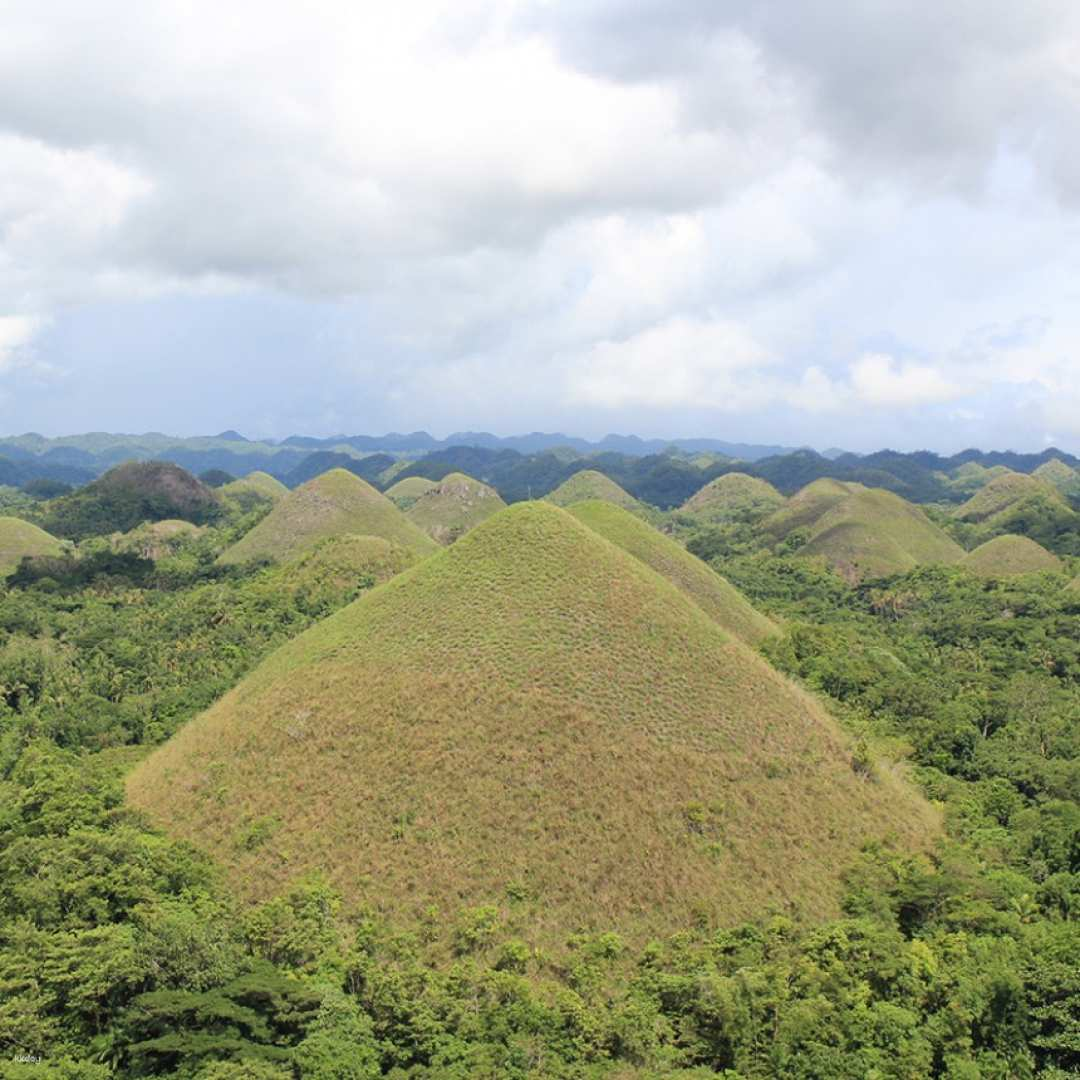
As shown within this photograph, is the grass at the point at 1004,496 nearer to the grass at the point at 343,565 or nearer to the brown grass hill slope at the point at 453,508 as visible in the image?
the brown grass hill slope at the point at 453,508

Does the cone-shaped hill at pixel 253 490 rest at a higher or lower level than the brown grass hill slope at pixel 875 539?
higher

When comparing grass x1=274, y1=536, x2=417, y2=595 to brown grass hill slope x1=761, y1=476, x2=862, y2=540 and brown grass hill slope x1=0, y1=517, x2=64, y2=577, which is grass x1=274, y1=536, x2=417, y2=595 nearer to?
brown grass hill slope x1=0, y1=517, x2=64, y2=577

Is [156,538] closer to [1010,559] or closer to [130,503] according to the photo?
[130,503]

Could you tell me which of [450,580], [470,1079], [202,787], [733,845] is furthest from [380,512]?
[470,1079]

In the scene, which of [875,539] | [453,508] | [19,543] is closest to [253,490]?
[453,508]

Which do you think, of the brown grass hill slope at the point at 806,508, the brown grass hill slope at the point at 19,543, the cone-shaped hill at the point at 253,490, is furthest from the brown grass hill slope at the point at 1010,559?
the cone-shaped hill at the point at 253,490

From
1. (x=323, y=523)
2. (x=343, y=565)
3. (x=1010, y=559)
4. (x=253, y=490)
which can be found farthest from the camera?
(x=253, y=490)

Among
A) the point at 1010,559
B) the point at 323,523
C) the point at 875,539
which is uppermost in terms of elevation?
the point at 323,523
